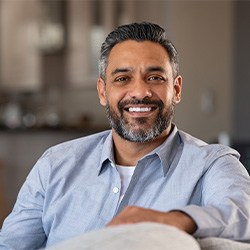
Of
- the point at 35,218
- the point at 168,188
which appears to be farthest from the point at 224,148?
the point at 35,218

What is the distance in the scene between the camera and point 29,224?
5.94 ft

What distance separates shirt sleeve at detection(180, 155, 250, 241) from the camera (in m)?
1.26

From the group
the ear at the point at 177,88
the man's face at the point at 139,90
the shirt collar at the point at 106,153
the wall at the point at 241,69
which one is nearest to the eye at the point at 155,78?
the man's face at the point at 139,90

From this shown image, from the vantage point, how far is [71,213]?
1.71 metres

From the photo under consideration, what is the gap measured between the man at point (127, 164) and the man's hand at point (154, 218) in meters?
0.29

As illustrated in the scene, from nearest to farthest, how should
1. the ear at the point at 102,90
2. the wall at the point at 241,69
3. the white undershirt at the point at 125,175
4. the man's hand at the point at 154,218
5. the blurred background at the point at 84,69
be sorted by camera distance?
the man's hand at the point at 154,218 < the white undershirt at the point at 125,175 < the ear at the point at 102,90 < the blurred background at the point at 84,69 < the wall at the point at 241,69

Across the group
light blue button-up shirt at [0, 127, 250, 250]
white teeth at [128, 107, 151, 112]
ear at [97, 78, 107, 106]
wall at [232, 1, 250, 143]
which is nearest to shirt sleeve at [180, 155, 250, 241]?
light blue button-up shirt at [0, 127, 250, 250]

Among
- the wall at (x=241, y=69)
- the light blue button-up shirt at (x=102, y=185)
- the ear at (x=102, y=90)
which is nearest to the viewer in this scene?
the light blue button-up shirt at (x=102, y=185)

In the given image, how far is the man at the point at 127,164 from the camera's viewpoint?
1.65 m

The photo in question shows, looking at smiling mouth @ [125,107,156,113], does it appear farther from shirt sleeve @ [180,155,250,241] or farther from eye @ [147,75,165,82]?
shirt sleeve @ [180,155,250,241]

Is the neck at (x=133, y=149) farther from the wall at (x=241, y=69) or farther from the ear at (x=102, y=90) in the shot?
the wall at (x=241, y=69)

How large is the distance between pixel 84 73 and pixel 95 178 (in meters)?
5.11

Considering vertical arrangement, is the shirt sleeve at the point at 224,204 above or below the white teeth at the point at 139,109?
below

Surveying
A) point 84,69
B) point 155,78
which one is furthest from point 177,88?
point 84,69
